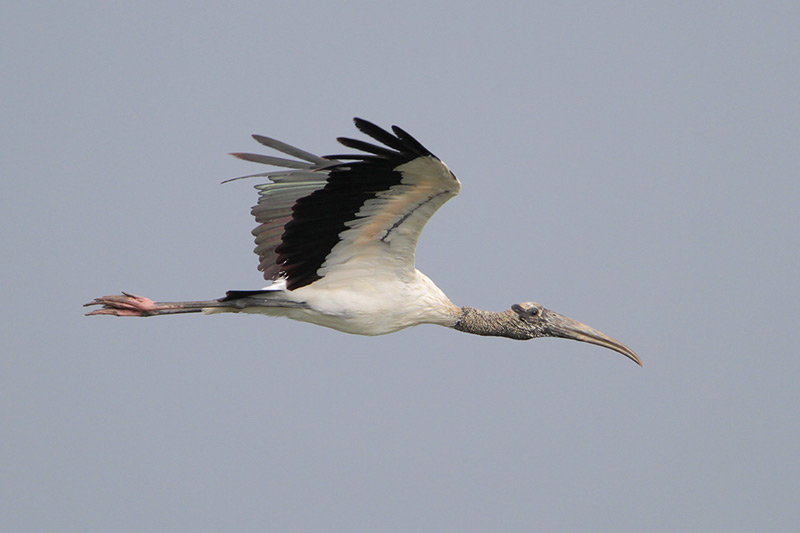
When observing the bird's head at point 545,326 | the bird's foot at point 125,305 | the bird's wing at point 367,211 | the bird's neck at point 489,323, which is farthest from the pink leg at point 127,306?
the bird's head at point 545,326

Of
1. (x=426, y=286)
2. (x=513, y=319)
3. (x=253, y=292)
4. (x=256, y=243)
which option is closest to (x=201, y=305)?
(x=253, y=292)

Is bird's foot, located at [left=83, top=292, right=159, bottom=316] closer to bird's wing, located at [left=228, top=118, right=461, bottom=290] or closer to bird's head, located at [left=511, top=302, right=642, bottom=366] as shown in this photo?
bird's wing, located at [left=228, top=118, right=461, bottom=290]

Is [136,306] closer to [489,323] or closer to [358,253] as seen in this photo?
[358,253]

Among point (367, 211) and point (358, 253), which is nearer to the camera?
point (367, 211)

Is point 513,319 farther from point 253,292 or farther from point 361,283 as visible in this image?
point 253,292

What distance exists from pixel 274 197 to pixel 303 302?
4.71 ft

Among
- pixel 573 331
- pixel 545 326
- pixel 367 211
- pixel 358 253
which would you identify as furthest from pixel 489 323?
pixel 367 211

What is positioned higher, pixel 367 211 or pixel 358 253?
pixel 367 211

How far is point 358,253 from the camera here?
8.73 metres

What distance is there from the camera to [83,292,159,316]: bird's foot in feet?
29.6

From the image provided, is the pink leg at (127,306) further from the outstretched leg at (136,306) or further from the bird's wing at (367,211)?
the bird's wing at (367,211)

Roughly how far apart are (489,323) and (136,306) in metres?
2.97

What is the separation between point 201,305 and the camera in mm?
8867

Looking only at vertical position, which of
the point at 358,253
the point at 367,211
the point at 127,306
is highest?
the point at 367,211
